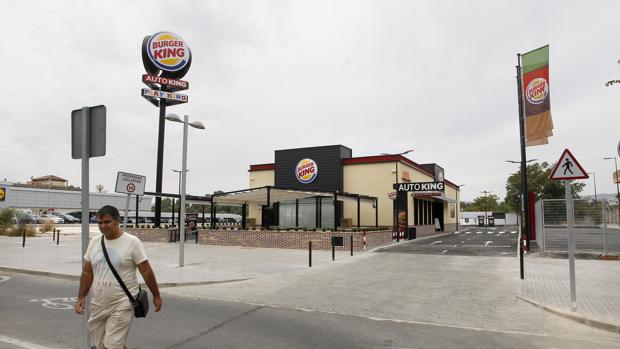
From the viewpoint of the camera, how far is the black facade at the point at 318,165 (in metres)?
33.7

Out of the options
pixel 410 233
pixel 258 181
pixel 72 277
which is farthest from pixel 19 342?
pixel 258 181

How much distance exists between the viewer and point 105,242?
3.87 metres

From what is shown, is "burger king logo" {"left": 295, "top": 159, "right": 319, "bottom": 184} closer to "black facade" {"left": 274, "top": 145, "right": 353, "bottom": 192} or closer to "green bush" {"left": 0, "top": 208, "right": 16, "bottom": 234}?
"black facade" {"left": 274, "top": 145, "right": 353, "bottom": 192}

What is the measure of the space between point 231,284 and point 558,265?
11153 mm

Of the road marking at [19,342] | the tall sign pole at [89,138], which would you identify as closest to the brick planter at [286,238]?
the road marking at [19,342]

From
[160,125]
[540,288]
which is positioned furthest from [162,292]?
[160,125]

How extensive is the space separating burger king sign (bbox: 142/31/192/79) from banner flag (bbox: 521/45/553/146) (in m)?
25.9

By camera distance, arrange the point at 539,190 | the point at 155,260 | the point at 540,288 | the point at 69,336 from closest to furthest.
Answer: the point at 69,336 → the point at 540,288 → the point at 155,260 → the point at 539,190

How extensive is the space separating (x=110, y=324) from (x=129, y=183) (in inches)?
367

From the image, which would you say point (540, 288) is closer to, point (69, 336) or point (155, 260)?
point (69, 336)

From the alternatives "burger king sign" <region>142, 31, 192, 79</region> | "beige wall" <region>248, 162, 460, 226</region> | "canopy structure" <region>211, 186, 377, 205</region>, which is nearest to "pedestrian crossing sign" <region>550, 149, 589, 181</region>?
"canopy structure" <region>211, 186, 377, 205</region>

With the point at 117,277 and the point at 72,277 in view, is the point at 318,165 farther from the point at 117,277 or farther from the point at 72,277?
the point at 117,277

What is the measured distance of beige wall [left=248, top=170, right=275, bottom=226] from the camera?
37312mm

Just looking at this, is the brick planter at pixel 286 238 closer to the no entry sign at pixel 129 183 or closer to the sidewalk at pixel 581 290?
the sidewalk at pixel 581 290
